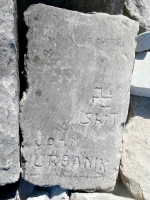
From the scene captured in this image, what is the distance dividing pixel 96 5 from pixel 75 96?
0.41 m

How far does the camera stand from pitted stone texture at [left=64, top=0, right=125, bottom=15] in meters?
1.50

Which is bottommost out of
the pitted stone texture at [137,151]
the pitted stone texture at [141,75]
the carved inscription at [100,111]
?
the pitted stone texture at [137,151]

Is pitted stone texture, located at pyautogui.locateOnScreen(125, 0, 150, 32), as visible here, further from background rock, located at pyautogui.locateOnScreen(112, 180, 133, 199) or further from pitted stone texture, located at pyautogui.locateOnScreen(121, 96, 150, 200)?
background rock, located at pyautogui.locateOnScreen(112, 180, 133, 199)

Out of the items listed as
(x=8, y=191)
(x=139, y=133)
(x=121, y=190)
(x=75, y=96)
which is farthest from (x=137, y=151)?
(x=8, y=191)

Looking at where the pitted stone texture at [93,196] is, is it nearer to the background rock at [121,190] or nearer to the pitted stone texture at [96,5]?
the background rock at [121,190]

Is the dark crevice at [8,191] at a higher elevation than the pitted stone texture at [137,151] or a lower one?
lower

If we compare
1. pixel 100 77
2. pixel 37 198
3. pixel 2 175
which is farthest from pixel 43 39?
pixel 37 198

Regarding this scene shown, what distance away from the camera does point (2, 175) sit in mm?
1341

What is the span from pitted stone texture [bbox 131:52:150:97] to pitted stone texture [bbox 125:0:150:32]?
13 cm

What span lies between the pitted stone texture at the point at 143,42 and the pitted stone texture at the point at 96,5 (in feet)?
0.50

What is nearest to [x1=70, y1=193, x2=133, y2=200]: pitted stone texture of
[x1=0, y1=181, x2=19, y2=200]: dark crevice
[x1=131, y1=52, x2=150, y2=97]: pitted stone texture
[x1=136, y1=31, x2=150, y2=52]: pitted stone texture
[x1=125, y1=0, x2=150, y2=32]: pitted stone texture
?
[x1=0, y1=181, x2=19, y2=200]: dark crevice

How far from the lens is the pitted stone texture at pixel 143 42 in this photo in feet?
5.04

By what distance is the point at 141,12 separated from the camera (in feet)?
5.28

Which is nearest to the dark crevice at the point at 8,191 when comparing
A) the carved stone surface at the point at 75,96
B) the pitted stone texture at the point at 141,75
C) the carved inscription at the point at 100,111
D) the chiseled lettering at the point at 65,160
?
the carved stone surface at the point at 75,96
